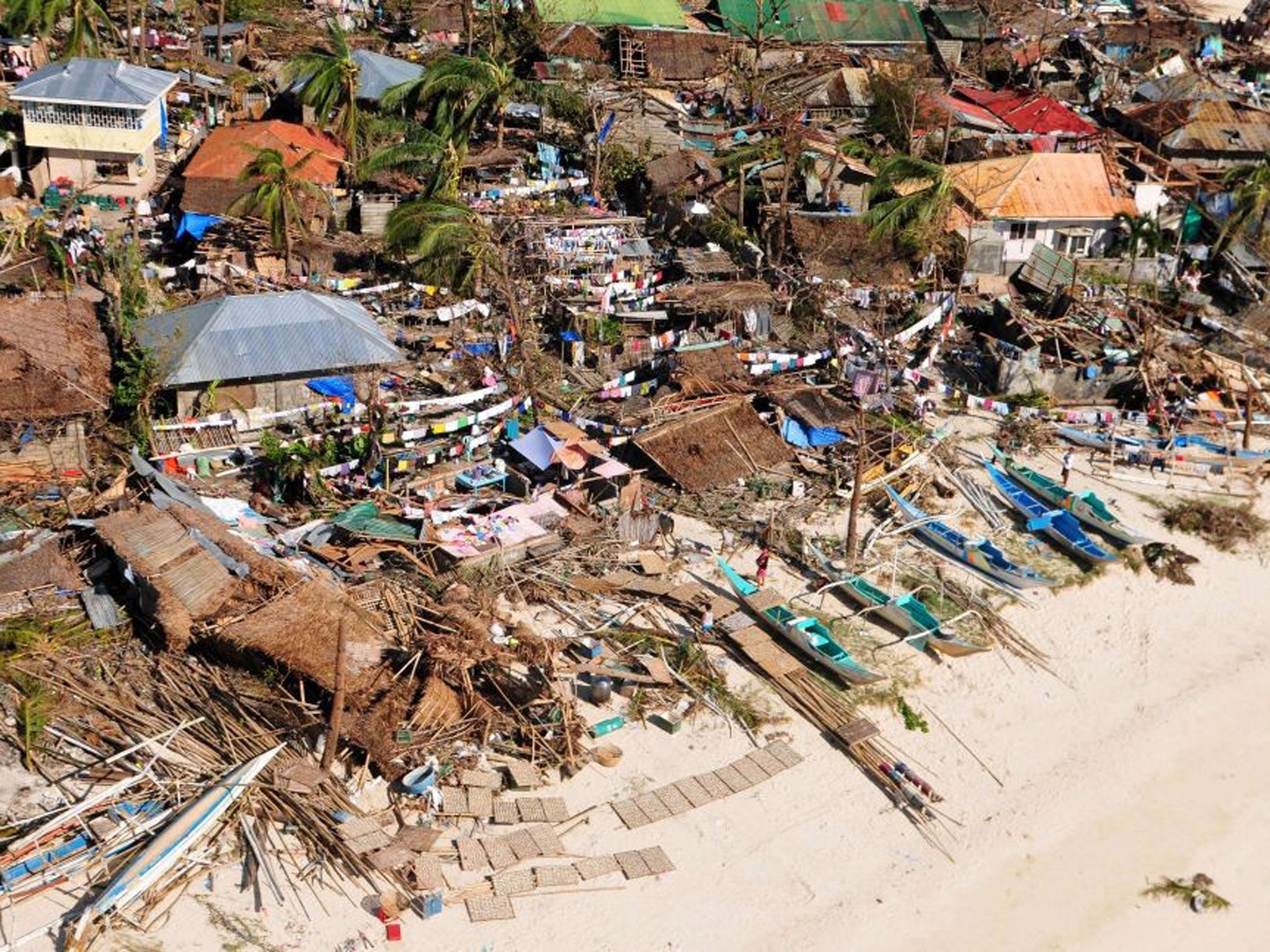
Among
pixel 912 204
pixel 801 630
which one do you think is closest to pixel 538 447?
pixel 801 630

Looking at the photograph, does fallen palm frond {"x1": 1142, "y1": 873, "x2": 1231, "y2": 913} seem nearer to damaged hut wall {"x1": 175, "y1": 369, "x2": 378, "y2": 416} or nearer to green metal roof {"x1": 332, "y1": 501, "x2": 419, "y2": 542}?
green metal roof {"x1": 332, "y1": 501, "x2": 419, "y2": 542}

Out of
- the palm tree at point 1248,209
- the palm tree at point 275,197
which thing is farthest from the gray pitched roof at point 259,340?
the palm tree at point 1248,209

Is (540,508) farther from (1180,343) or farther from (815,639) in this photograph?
(1180,343)

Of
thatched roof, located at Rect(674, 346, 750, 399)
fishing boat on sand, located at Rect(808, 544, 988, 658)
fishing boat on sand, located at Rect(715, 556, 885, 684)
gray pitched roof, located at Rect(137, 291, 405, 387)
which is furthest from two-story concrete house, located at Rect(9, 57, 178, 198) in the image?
fishing boat on sand, located at Rect(808, 544, 988, 658)

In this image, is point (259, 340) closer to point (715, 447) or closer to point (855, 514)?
point (715, 447)

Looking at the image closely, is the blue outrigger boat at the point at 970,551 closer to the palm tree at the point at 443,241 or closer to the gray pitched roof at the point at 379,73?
the palm tree at the point at 443,241

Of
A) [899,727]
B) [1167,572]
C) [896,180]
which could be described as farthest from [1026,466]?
[896,180]
